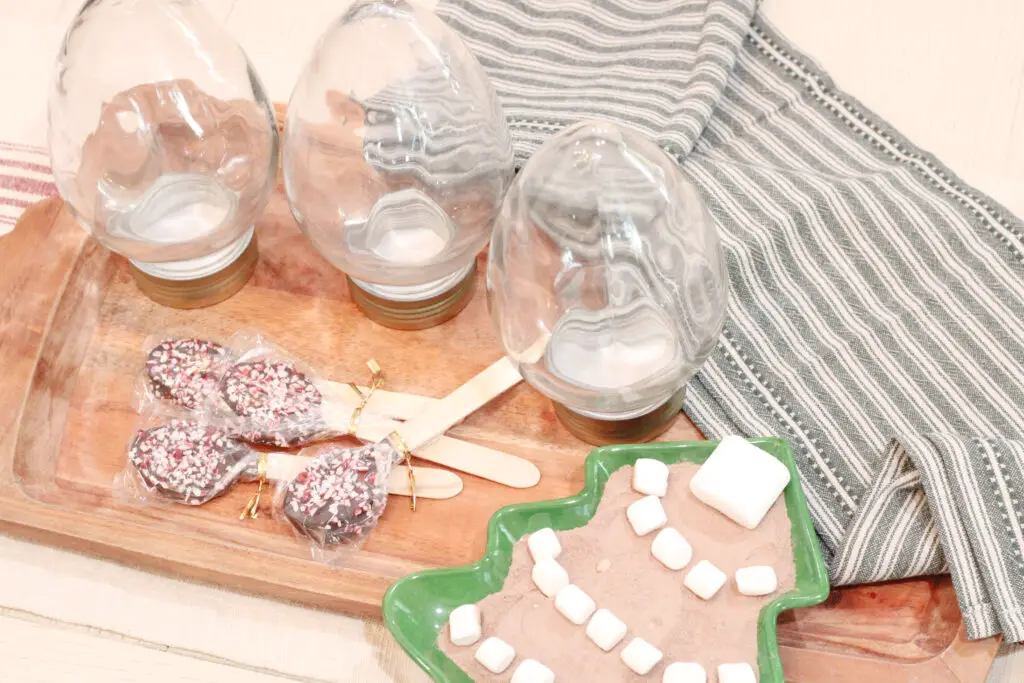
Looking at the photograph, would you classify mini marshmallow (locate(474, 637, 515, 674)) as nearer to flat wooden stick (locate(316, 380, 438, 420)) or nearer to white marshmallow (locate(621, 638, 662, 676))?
white marshmallow (locate(621, 638, 662, 676))

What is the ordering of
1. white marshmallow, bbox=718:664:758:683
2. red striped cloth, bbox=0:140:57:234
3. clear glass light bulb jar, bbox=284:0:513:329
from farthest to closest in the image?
red striped cloth, bbox=0:140:57:234 → clear glass light bulb jar, bbox=284:0:513:329 → white marshmallow, bbox=718:664:758:683

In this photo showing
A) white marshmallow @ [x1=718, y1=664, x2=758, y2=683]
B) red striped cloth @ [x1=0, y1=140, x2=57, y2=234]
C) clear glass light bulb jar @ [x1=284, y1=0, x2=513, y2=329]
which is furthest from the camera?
red striped cloth @ [x1=0, y1=140, x2=57, y2=234]

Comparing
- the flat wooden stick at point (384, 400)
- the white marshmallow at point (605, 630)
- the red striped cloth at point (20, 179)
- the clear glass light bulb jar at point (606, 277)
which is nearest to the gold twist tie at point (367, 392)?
the flat wooden stick at point (384, 400)

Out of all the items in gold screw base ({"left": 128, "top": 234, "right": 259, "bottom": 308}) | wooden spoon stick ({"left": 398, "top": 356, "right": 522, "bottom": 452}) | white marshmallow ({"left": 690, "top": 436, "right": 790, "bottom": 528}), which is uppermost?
white marshmallow ({"left": 690, "top": 436, "right": 790, "bottom": 528})

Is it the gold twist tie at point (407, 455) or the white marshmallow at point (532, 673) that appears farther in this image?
the gold twist tie at point (407, 455)

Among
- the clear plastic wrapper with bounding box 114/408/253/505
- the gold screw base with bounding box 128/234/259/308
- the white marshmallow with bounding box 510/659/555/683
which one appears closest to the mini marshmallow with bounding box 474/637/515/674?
the white marshmallow with bounding box 510/659/555/683

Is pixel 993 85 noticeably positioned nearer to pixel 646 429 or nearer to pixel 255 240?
pixel 646 429

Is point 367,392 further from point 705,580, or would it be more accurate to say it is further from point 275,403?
point 705,580

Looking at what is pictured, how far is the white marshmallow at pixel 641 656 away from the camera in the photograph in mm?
641

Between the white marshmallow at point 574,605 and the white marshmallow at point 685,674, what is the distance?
0.06 meters

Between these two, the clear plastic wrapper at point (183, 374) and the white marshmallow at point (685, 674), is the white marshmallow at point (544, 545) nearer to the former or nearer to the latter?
the white marshmallow at point (685, 674)

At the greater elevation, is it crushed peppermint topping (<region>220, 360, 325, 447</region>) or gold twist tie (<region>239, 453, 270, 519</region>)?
crushed peppermint topping (<region>220, 360, 325, 447</region>)

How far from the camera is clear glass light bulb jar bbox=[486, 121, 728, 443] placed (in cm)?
66

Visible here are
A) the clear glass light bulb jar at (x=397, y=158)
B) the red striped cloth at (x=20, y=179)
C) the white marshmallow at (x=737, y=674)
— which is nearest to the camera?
the white marshmallow at (x=737, y=674)
